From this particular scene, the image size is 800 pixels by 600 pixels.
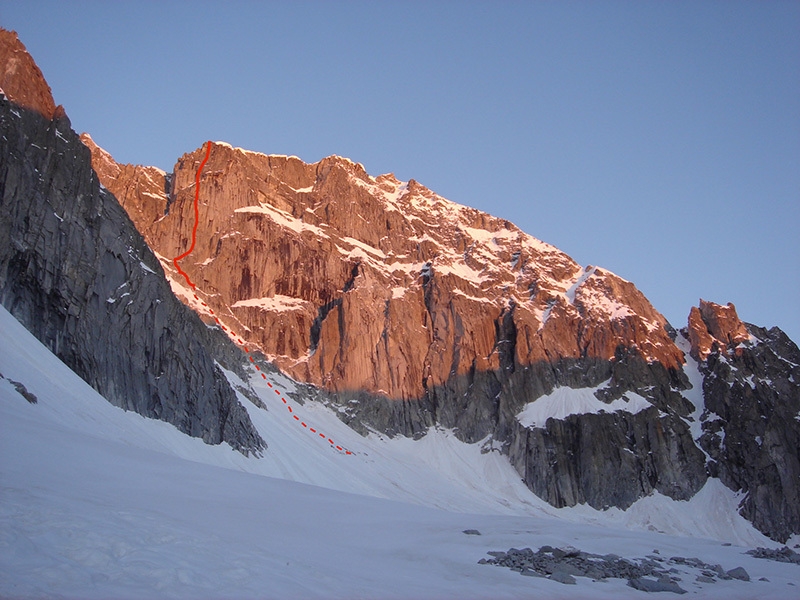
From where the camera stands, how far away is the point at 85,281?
189 feet

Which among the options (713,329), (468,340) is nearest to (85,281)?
(468,340)

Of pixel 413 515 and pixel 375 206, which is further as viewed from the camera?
pixel 375 206

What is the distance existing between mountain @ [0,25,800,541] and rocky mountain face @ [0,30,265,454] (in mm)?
17041

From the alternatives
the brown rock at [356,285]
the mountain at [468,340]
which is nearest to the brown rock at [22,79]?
the mountain at [468,340]

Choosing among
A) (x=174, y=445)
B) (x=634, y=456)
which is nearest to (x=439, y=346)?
(x=634, y=456)

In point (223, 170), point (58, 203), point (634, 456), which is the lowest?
point (634, 456)

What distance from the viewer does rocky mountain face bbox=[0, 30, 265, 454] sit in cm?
5309

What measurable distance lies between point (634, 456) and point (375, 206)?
80.2m

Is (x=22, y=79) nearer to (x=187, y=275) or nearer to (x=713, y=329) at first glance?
(x=187, y=275)

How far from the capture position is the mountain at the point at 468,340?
Answer: 373ft

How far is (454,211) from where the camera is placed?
170750 mm

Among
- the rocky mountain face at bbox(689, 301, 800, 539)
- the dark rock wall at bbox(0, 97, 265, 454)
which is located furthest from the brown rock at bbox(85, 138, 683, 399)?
the dark rock wall at bbox(0, 97, 265, 454)

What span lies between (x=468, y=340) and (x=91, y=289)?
286 ft

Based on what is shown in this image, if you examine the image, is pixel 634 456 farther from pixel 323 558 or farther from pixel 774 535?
pixel 323 558
